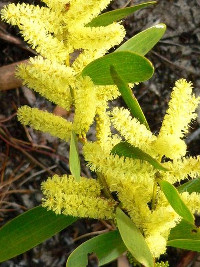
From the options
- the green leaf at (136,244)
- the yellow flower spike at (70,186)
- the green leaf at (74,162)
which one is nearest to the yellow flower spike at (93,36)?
the green leaf at (74,162)

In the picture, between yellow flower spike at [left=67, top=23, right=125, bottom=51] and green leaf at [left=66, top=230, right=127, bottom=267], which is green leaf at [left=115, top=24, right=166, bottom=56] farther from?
green leaf at [left=66, top=230, right=127, bottom=267]

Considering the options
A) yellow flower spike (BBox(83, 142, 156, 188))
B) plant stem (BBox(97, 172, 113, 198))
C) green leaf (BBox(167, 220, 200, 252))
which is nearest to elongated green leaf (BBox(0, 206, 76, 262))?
plant stem (BBox(97, 172, 113, 198))

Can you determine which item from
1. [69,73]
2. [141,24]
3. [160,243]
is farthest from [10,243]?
[141,24]

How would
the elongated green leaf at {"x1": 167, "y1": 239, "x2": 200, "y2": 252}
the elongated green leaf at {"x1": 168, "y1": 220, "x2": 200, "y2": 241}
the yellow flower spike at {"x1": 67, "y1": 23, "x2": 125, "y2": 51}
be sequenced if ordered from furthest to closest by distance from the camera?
the elongated green leaf at {"x1": 168, "y1": 220, "x2": 200, "y2": 241} < the elongated green leaf at {"x1": 167, "y1": 239, "x2": 200, "y2": 252} < the yellow flower spike at {"x1": 67, "y1": 23, "x2": 125, "y2": 51}

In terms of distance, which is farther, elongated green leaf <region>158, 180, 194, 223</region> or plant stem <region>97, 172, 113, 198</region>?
plant stem <region>97, 172, 113, 198</region>

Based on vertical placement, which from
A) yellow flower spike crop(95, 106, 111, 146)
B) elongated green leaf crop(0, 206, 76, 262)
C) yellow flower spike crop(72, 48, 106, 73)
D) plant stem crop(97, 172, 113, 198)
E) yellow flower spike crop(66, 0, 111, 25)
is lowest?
elongated green leaf crop(0, 206, 76, 262)

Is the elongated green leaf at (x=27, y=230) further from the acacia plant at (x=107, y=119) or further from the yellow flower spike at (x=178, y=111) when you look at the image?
the yellow flower spike at (x=178, y=111)

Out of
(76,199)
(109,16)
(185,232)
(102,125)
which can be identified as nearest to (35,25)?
(109,16)
